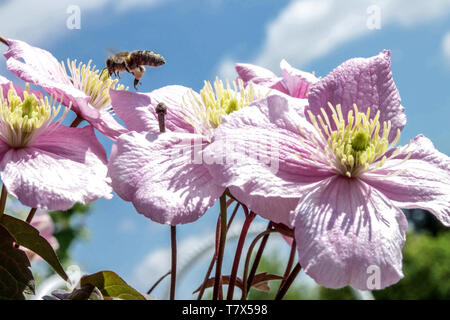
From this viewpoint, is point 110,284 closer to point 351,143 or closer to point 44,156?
point 44,156

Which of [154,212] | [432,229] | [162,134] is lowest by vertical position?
[154,212]

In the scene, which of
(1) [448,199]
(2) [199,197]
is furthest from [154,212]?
(1) [448,199]

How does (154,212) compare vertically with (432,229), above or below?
below

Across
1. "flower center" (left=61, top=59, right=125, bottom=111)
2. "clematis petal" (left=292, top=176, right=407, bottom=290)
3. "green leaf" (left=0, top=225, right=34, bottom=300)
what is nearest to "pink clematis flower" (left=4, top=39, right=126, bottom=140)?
"flower center" (left=61, top=59, right=125, bottom=111)

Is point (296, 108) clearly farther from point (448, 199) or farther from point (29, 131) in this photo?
point (29, 131)

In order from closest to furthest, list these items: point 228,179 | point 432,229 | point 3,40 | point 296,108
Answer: point 228,179 < point 296,108 < point 3,40 < point 432,229

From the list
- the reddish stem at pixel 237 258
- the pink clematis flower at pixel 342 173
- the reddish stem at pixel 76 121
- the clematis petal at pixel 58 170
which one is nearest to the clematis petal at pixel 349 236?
the pink clematis flower at pixel 342 173

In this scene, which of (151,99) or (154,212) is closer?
(154,212)
